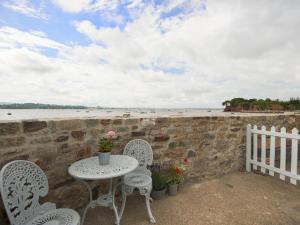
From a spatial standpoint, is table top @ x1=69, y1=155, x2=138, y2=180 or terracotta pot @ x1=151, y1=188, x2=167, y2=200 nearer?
table top @ x1=69, y1=155, x2=138, y2=180

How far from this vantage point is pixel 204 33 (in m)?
4.77

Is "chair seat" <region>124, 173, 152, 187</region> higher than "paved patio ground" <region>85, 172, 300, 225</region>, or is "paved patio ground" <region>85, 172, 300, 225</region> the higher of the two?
"chair seat" <region>124, 173, 152, 187</region>

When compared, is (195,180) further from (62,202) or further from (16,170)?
(16,170)

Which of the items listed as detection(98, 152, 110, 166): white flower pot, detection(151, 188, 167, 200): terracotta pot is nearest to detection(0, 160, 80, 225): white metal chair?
detection(98, 152, 110, 166): white flower pot

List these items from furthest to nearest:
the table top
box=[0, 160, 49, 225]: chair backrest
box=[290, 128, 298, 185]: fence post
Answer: box=[290, 128, 298, 185]: fence post < the table top < box=[0, 160, 49, 225]: chair backrest

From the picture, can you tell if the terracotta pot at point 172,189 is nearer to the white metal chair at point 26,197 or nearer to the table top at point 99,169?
the table top at point 99,169

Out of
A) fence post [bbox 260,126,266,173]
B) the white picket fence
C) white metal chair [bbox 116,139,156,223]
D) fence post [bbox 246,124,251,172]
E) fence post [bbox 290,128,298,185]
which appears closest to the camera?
white metal chair [bbox 116,139,156,223]

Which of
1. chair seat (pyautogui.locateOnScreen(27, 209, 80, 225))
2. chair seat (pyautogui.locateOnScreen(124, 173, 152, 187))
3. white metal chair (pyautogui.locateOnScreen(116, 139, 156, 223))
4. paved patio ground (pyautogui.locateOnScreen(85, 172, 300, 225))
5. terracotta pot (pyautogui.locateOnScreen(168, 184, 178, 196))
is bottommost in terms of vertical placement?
paved patio ground (pyautogui.locateOnScreen(85, 172, 300, 225))

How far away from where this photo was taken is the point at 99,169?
197cm

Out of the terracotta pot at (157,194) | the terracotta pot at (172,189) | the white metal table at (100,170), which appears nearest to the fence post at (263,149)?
the terracotta pot at (172,189)

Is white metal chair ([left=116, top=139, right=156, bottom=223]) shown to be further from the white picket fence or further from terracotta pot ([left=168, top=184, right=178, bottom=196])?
the white picket fence

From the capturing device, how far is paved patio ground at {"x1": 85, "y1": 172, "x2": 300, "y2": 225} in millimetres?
2238

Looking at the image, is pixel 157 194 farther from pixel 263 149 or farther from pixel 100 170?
pixel 263 149

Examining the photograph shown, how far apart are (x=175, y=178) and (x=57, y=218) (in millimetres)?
1841
